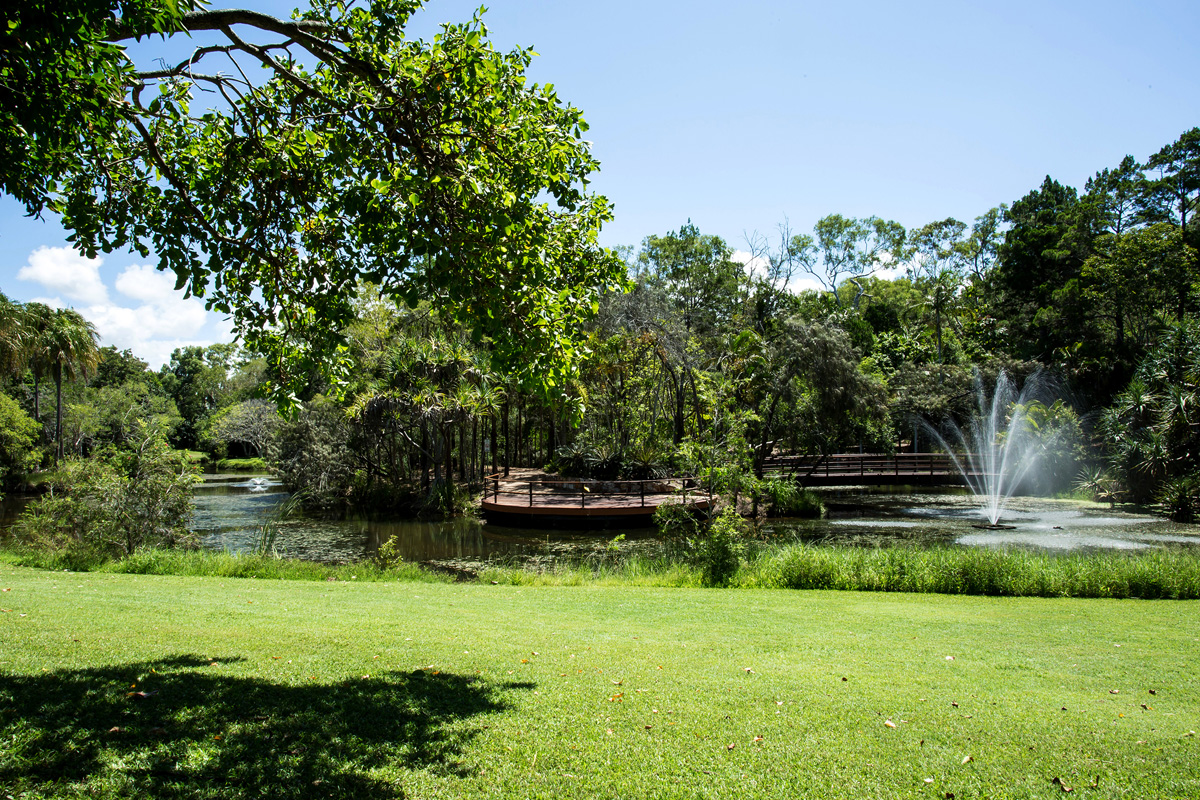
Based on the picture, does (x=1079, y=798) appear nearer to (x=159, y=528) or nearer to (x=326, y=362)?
(x=326, y=362)

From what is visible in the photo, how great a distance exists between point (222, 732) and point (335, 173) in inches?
200

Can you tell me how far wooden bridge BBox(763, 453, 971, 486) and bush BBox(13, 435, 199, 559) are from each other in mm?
25747

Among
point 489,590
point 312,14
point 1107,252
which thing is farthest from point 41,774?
point 1107,252

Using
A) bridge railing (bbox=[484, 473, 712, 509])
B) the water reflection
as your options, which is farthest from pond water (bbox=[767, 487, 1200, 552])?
the water reflection

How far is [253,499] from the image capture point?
1305 inches

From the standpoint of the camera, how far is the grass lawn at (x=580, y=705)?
3652 mm

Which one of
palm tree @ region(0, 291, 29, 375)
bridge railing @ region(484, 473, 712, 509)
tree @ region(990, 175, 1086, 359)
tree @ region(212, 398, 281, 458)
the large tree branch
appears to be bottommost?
bridge railing @ region(484, 473, 712, 509)

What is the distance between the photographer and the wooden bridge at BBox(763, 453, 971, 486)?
1346 inches

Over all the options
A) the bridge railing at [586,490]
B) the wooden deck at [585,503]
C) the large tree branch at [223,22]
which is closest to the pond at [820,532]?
the wooden deck at [585,503]

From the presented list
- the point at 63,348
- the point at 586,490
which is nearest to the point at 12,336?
the point at 63,348

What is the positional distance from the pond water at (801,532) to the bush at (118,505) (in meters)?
1.82

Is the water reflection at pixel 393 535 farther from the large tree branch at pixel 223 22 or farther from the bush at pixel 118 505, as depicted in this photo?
the large tree branch at pixel 223 22

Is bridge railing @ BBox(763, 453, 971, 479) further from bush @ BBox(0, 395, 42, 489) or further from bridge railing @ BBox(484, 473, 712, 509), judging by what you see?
bush @ BBox(0, 395, 42, 489)

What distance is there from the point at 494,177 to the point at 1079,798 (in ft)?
19.0
